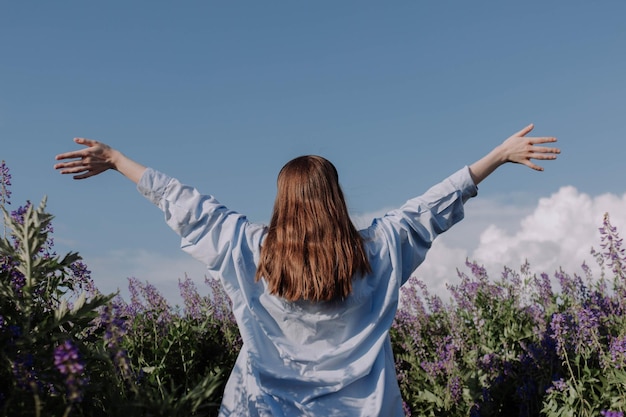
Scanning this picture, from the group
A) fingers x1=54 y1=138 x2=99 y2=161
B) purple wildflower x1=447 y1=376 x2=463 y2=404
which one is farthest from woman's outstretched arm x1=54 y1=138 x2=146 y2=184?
purple wildflower x1=447 y1=376 x2=463 y2=404

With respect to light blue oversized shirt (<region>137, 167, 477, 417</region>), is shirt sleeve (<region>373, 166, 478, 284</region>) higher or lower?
higher

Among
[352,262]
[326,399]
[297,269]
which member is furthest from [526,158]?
[326,399]

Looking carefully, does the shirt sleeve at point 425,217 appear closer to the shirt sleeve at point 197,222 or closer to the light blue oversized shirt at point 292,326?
the light blue oversized shirt at point 292,326

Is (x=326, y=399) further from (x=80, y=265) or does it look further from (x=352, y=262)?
(x=80, y=265)

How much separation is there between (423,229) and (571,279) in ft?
9.02

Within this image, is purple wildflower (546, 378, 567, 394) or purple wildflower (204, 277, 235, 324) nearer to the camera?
purple wildflower (546, 378, 567, 394)

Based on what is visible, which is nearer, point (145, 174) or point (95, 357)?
point (95, 357)

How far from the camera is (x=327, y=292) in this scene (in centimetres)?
304

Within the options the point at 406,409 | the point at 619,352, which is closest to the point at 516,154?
the point at 619,352

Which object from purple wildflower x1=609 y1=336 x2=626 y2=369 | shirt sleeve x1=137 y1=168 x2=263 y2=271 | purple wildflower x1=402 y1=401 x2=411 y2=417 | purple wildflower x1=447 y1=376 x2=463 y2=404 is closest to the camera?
shirt sleeve x1=137 y1=168 x2=263 y2=271

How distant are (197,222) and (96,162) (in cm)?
56

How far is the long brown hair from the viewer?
3.04 m

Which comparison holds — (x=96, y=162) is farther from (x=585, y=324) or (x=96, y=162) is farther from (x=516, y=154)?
(x=585, y=324)

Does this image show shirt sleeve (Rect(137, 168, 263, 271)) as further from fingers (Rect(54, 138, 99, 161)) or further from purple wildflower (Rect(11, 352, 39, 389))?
purple wildflower (Rect(11, 352, 39, 389))
